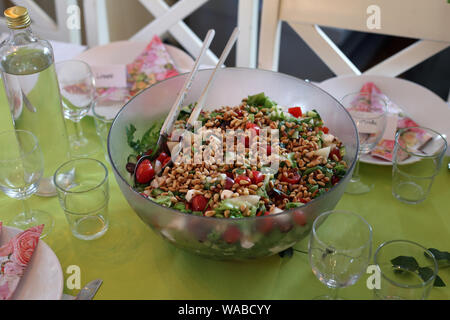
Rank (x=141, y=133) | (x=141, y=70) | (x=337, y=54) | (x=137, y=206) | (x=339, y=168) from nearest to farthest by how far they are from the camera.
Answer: (x=137, y=206) → (x=339, y=168) → (x=141, y=133) → (x=141, y=70) → (x=337, y=54)

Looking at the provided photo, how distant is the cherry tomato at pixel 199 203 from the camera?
3.27 feet

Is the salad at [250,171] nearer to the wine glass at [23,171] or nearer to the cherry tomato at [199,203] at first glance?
the cherry tomato at [199,203]

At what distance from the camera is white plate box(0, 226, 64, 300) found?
0.96 m

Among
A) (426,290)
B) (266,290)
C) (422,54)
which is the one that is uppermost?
(422,54)

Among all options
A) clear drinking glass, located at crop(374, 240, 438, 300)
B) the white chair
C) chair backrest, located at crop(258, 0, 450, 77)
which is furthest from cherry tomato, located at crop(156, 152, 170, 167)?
the white chair

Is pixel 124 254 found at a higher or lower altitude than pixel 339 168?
lower

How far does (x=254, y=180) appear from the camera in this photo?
1.03 metres

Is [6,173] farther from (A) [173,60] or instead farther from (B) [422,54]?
(B) [422,54]

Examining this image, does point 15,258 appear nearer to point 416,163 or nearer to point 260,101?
point 260,101

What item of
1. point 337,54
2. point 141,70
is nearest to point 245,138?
point 141,70

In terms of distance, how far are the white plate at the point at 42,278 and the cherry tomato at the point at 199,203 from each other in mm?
297

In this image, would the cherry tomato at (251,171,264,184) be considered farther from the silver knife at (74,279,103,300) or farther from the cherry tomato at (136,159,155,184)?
the silver knife at (74,279,103,300)

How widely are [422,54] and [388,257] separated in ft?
3.11

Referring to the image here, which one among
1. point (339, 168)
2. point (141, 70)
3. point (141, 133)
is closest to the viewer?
point (339, 168)
